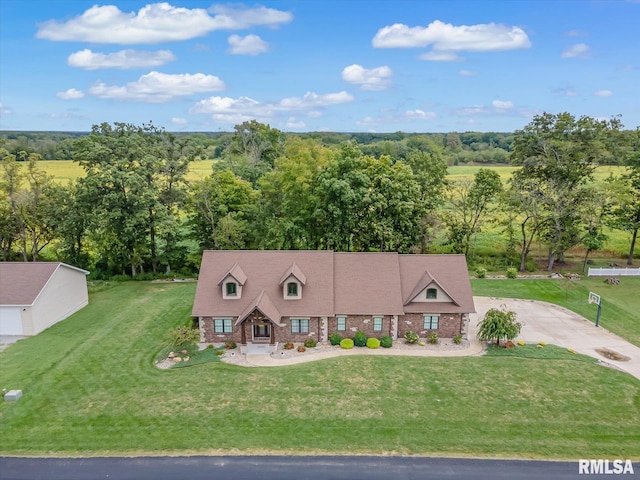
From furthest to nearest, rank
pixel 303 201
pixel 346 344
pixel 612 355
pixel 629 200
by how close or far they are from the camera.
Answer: pixel 629 200, pixel 303 201, pixel 346 344, pixel 612 355

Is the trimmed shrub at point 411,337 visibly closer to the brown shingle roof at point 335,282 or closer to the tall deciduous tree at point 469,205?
the brown shingle roof at point 335,282

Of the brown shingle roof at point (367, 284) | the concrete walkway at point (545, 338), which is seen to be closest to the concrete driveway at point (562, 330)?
the concrete walkway at point (545, 338)

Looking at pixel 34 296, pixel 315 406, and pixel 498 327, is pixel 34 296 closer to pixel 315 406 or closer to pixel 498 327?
pixel 315 406

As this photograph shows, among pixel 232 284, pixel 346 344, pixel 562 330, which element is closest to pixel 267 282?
pixel 232 284

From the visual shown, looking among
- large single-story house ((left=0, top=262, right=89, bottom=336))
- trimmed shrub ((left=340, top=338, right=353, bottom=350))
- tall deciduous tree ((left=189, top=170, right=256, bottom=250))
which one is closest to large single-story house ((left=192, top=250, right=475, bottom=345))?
trimmed shrub ((left=340, top=338, right=353, bottom=350))

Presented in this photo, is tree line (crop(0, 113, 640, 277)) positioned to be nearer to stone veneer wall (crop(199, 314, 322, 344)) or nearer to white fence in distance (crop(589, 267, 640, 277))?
white fence in distance (crop(589, 267, 640, 277))

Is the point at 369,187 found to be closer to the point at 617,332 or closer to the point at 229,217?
the point at 229,217

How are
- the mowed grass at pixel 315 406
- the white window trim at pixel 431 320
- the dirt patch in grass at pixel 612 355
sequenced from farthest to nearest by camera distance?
the white window trim at pixel 431 320 → the dirt patch in grass at pixel 612 355 → the mowed grass at pixel 315 406
